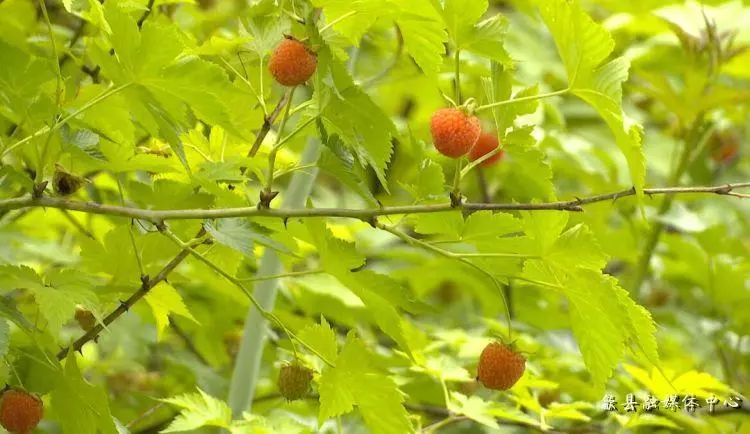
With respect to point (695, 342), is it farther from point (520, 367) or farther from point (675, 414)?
point (520, 367)

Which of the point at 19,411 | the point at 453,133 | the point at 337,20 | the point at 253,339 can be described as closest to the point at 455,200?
the point at 453,133

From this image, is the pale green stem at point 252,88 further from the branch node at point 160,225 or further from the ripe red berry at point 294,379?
the ripe red berry at point 294,379

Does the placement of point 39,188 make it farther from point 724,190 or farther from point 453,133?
point 724,190

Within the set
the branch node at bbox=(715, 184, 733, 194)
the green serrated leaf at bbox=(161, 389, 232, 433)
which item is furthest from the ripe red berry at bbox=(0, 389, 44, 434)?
the branch node at bbox=(715, 184, 733, 194)

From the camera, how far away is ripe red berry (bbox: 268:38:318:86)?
2.34 ft

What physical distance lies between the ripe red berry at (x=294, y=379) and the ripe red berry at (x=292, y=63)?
0.29 m

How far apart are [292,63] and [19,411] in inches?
13.5

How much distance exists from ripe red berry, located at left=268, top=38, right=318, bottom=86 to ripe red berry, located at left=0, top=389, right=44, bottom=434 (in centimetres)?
32

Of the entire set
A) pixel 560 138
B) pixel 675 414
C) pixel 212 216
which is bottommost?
pixel 675 414

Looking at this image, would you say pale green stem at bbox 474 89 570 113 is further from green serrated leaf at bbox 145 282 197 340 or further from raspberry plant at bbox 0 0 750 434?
green serrated leaf at bbox 145 282 197 340

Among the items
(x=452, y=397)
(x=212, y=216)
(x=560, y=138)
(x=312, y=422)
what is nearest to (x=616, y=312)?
(x=212, y=216)

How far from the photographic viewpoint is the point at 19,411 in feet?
2.56

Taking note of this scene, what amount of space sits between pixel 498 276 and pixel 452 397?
37 centimetres

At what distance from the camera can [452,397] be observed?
3.73 ft
